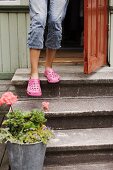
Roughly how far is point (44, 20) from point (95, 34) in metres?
0.79

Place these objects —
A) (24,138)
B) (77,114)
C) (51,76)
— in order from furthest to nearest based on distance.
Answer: (51,76) < (77,114) < (24,138)

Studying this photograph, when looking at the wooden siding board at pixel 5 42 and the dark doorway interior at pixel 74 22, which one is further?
the dark doorway interior at pixel 74 22

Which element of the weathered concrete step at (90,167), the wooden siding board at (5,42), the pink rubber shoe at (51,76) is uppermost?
the wooden siding board at (5,42)

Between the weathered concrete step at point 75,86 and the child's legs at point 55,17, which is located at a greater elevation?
the child's legs at point 55,17

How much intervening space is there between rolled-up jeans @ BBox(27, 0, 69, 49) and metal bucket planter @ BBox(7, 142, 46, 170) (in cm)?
121

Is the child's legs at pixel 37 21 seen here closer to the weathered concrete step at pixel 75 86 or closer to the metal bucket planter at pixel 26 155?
the weathered concrete step at pixel 75 86

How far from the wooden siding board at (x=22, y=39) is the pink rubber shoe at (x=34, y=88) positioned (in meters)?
0.91

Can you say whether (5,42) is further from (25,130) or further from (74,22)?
(74,22)

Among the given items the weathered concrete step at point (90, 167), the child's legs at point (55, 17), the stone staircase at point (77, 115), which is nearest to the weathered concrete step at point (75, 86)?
the stone staircase at point (77, 115)

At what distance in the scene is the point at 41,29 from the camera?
3.93 metres

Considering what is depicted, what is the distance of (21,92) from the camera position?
4250 mm

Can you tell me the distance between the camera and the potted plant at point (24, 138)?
3119 millimetres

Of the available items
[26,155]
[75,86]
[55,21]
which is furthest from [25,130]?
[55,21]

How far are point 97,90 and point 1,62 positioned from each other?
137 centimetres
